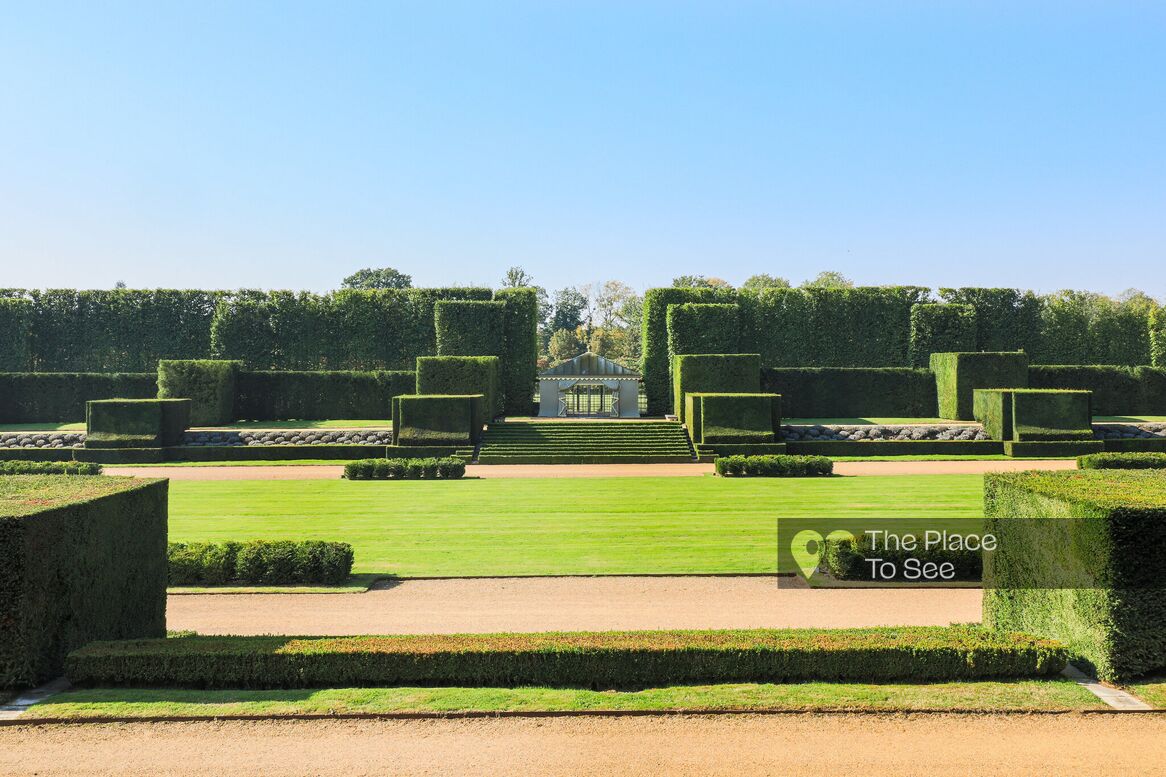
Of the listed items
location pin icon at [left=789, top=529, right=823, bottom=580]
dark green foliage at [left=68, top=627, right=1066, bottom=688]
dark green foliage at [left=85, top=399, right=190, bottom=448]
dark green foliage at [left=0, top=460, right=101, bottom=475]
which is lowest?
location pin icon at [left=789, top=529, right=823, bottom=580]

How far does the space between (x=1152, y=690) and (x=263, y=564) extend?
10938 millimetres

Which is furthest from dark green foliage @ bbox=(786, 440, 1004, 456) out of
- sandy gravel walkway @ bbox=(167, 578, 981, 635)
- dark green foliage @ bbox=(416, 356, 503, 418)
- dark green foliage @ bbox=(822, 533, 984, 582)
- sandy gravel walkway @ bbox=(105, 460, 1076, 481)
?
sandy gravel walkway @ bbox=(167, 578, 981, 635)

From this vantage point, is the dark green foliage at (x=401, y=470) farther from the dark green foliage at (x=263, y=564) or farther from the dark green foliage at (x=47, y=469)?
the dark green foliage at (x=263, y=564)

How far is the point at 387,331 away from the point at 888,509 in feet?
97.1

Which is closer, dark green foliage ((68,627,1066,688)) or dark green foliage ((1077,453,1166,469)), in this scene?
dark green foliage ((68,627,1066,688))

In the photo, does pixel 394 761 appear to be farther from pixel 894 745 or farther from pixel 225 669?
pixel 894 745

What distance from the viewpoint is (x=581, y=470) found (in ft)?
92.5

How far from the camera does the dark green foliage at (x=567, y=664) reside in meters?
8.04

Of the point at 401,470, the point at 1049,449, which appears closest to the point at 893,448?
the point at 1049,449

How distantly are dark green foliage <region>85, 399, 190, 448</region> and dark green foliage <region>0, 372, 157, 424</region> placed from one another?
8.62 metres

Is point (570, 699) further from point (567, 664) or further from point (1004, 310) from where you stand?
point (1004, 310)

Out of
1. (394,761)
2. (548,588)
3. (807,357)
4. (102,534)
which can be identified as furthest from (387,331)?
(394,761)

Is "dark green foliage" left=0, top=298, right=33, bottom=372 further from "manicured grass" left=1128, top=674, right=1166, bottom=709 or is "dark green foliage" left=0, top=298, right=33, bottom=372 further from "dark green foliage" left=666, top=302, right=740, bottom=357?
"manicured grass" left=1128, top=674, right=1166, bottom=709

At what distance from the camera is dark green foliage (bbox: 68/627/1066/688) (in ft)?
26.4
